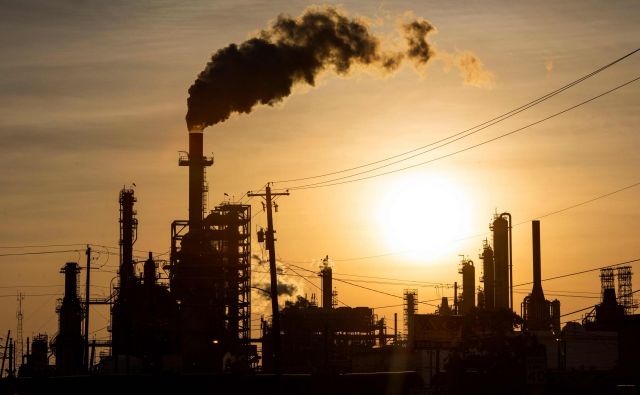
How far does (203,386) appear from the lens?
175ft

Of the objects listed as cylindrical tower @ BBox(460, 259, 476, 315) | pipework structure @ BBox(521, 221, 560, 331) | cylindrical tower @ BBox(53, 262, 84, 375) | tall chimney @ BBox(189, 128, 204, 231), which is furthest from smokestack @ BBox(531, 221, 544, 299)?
cylindrical tower @ BBox(53, 262, 84, 375)

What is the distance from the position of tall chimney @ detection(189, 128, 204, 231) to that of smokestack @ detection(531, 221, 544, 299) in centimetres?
2715

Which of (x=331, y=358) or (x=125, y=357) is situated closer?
(x=125, y=357)

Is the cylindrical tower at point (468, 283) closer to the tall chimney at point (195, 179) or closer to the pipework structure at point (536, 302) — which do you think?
the pipework structure at point (536, 302)

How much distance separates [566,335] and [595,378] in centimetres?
2058

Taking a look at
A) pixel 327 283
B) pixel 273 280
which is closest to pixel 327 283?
pixel 327 283

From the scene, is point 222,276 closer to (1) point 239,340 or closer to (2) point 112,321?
(1) point 239,340

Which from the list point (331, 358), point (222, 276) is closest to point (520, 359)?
point (222, 276)

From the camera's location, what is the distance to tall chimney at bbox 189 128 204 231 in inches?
3388

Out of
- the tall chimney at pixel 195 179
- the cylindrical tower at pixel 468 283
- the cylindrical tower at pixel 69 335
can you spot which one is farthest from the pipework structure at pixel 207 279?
the cylindrical tower at pixel 468 283

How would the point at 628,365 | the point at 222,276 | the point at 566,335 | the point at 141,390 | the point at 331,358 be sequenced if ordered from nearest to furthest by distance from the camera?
the point at 141,390 < the point at 628,365 < the point at 566,335 < the point at 222,276 < the point at 331,358

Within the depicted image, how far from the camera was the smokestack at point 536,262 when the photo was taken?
93250 millimetres

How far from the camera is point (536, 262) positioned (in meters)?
93.6

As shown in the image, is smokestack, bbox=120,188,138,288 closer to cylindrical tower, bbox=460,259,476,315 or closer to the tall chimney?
the tall chimney
